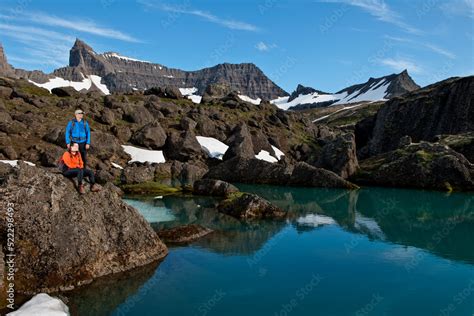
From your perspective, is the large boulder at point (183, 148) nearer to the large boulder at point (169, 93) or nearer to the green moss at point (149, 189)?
the green moss at point (149, 189)


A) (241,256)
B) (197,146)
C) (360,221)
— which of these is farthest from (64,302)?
(197,146)

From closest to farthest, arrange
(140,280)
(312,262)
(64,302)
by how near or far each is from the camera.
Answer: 1. (64,302)
2. (140,280)
3. (312,262)

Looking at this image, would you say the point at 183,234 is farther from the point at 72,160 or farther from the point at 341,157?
the point at 341,157

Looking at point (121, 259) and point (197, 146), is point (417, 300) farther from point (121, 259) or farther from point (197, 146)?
point (197, 146)

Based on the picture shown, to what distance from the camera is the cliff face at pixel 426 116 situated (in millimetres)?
98562

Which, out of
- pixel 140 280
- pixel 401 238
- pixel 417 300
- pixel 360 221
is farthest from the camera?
pixel 360 221

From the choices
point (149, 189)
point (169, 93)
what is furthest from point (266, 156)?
point (169, 93)

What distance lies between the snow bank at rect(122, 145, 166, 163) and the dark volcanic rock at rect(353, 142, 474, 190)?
4100cm

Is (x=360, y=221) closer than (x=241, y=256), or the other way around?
(x=241, y=256)

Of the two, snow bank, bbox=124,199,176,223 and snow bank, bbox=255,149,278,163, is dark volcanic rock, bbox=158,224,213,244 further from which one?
snow bank, bbox=255,149,278,163

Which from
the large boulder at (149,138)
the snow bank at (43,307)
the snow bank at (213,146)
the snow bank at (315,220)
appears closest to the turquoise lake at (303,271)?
the snow bank at (315,220)

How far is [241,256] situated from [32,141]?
2479 inches

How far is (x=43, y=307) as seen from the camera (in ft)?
48.9

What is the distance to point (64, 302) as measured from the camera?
53.2 ft
